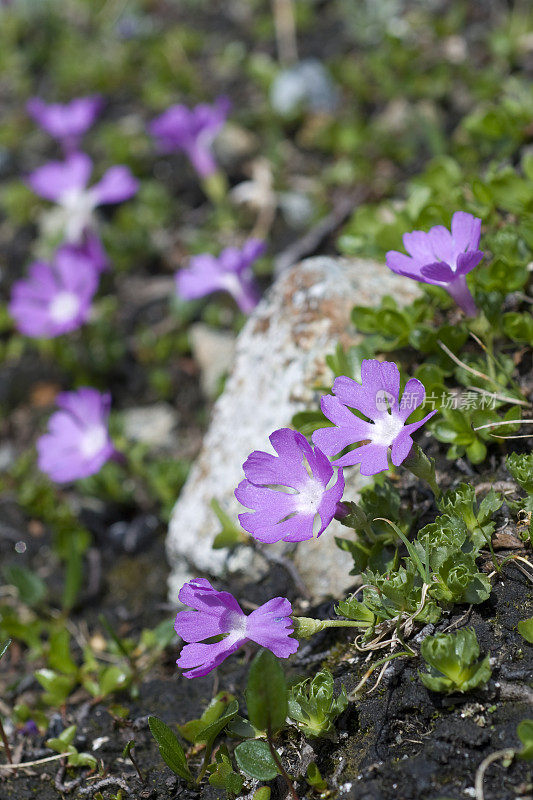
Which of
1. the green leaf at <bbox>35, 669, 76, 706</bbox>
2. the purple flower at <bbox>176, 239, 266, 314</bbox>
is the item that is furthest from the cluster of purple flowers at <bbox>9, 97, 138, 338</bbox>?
the green leaf at <bbox>35, 669, 76, 706</bbox>

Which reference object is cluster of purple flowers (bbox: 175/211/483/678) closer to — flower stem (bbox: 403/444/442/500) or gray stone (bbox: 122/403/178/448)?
flower stem (bbox: 403/444/442/500)

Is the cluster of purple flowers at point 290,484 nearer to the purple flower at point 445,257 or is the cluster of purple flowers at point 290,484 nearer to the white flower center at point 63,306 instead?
the purple flower at point 445,257

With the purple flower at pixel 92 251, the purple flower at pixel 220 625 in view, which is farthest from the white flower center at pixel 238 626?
the purple flower at pixel 92 251

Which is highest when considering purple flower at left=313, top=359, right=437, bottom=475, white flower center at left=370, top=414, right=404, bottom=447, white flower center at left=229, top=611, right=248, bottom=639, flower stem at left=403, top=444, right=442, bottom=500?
purple flower at left=313, top=359, right=437, bottom=475

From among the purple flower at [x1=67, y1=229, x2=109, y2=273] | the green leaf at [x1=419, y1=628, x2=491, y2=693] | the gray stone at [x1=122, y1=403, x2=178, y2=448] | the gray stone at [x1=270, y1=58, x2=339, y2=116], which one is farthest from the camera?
the gray stone at [x1=270, y1=58, x2=339, y2=116]

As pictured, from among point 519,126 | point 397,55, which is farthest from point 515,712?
point 397,55

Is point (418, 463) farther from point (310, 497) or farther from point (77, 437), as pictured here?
point (77, 437)
